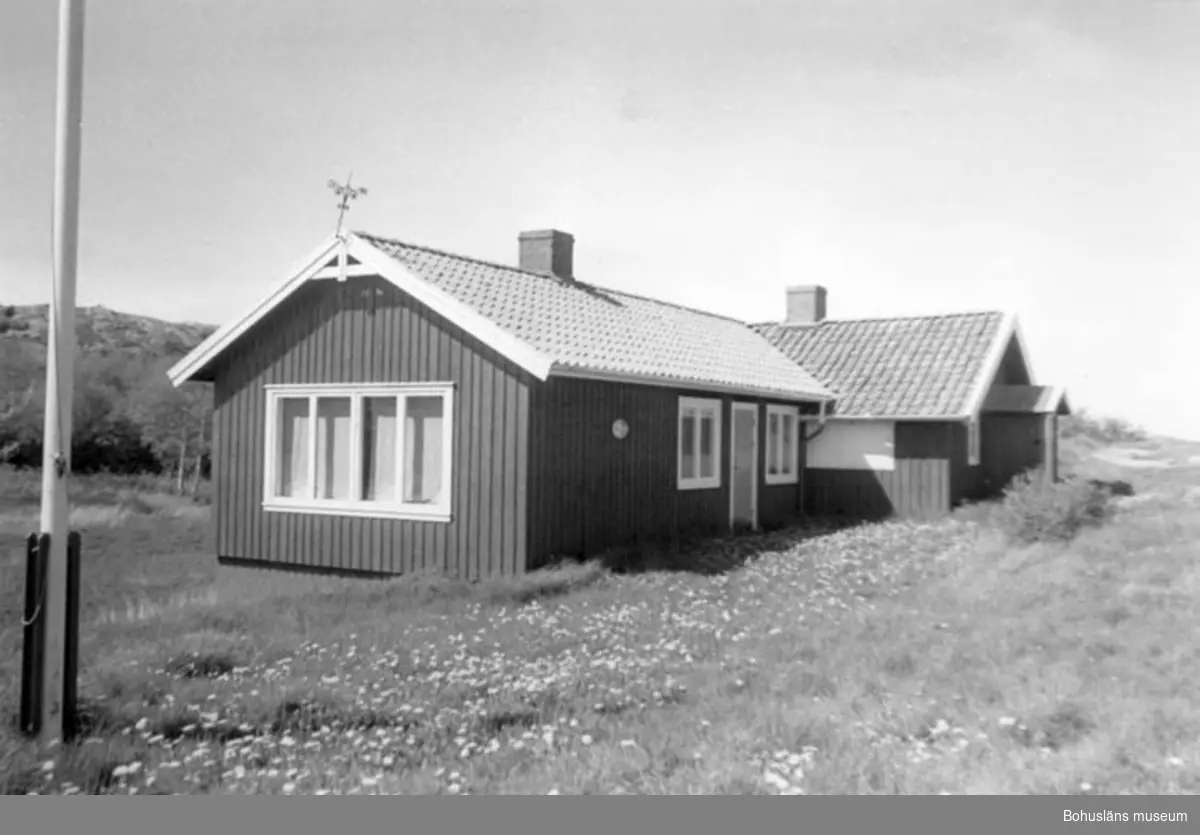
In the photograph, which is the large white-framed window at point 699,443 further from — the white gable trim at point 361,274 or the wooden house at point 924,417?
the white gable trim at point 361,274

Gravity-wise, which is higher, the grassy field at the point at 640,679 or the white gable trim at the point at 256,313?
the white gable trim at the point at 256,313

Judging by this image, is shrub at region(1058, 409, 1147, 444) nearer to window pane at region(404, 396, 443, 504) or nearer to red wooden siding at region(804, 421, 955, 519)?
red wooden siding at region(804, 421, 955, 519)

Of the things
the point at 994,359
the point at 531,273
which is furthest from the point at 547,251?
the point at 994,359

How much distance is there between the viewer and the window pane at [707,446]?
1561 cm

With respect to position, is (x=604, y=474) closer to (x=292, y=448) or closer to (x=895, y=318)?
(x=292, y=448)

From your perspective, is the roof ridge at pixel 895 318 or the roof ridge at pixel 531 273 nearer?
the roof ridge at pixel 531 273

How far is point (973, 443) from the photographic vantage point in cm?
1986

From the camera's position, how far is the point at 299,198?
9.86 m

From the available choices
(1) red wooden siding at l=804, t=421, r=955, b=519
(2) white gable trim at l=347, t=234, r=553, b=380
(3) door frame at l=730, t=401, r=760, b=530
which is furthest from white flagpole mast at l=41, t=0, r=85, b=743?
(1) red wooden siding at l=804, t=421, r=955, b=519

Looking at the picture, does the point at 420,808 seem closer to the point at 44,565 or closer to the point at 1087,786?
the point at 44,565

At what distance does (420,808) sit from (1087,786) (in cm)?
346

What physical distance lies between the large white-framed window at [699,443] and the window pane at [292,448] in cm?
518

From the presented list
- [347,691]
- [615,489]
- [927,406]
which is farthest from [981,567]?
[347,691]

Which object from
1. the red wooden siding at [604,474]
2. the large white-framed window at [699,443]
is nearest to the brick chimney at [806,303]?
the large white-framed window at [699,443]
